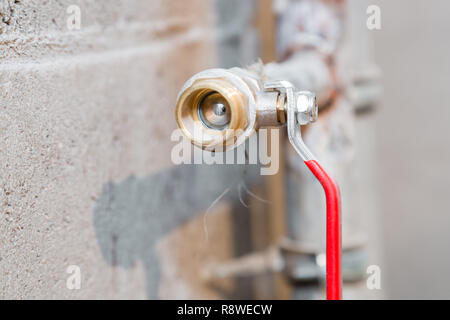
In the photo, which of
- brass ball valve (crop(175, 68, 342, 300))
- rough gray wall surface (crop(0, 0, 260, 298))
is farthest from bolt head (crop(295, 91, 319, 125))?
rough gray wall surface (crop(0, 0, 260, 298))

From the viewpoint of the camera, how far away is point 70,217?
0.40 metres

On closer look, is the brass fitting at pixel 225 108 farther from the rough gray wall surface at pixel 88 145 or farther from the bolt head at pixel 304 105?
the rough gray wall surface at pixel 88 145

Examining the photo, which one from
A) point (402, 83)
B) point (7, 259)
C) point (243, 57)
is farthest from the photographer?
point (402, 83)

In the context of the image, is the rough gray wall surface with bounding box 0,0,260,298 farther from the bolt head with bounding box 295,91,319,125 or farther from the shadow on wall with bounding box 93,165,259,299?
the bolt head with bounding box 295,91,319,125

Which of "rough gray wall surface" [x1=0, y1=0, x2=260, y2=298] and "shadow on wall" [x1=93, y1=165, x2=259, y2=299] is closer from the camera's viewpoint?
"rough gray wall surface" [x1=0, y1=0, x2=260, y2=298]

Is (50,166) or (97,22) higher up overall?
(97,22)

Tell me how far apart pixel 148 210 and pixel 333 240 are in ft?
0.92

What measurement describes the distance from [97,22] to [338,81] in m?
0.31

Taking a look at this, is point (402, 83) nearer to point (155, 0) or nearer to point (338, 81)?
point (338, 81)

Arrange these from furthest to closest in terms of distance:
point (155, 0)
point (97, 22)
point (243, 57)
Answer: point (243, 57)
point (155, 0)
point (97, 22)

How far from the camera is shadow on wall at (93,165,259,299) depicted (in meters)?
0.45

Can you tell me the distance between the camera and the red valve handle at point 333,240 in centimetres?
29

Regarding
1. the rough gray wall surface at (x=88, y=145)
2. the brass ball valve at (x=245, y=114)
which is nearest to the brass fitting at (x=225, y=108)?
the brass ball valve at (x=245, y=114)
